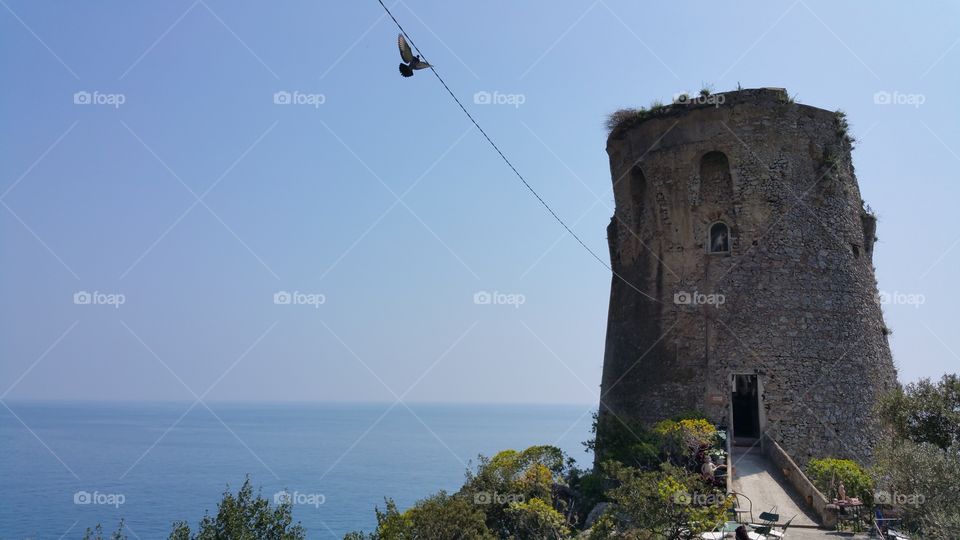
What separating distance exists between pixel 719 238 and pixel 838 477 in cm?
748

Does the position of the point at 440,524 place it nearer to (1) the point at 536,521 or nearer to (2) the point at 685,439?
(1) the point at 536,521

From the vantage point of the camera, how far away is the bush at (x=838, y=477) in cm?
1636

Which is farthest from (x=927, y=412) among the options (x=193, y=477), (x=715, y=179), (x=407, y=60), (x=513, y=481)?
(x=193, y=477)

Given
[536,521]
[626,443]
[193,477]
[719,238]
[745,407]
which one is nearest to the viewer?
[536,521]

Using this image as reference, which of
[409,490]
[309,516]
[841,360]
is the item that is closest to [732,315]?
[841,360]

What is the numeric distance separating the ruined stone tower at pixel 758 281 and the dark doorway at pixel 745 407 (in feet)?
0.12

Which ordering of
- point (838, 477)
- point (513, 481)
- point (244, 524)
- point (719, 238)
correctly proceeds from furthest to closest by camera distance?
1. point (719, 238)
2. point (513, 481)
3. point (838, 477)
4. point (244, 524)

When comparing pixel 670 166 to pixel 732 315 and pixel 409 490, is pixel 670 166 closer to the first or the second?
pixel 732 315

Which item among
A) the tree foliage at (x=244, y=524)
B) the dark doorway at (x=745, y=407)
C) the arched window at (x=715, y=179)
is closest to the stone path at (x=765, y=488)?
the dark doorway at (x=745, y=407)

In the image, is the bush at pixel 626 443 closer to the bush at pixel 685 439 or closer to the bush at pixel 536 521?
the bush at pixel 685 439
